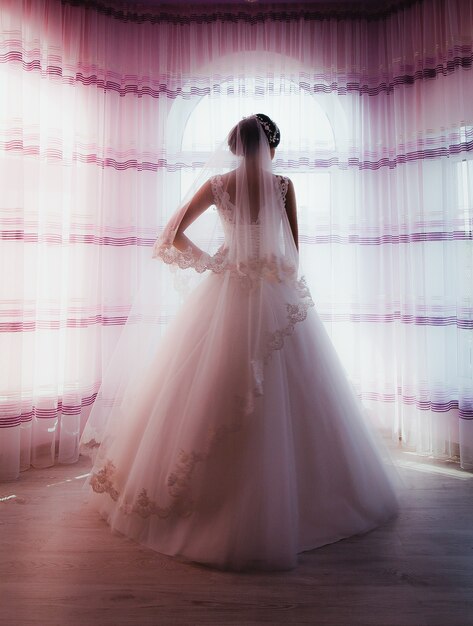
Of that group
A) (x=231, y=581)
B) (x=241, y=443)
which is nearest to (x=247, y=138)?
(x=241, y=443)

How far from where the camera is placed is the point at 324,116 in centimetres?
315

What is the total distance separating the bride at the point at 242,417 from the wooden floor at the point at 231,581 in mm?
81

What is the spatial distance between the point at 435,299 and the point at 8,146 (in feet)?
9.04

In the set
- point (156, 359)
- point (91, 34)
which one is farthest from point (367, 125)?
point (156, 359)

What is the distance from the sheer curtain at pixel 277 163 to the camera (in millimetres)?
2785

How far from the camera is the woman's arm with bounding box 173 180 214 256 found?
2061 millimetres

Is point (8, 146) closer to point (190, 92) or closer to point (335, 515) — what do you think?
point (190, 92)

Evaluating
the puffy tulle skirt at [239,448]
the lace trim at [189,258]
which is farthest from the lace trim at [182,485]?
the lace trim at [189,258]

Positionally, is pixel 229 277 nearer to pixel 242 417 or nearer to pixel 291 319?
pixel 291 319

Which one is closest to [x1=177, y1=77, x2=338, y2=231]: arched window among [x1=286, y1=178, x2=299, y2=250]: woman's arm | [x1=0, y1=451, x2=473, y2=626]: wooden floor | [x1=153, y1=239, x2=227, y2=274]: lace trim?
[x1=286, y1=178, x2=299, y2=250]: woman's arm

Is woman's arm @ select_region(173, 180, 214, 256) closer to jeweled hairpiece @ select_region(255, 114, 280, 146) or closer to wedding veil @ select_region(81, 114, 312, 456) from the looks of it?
wedding veil @ select_region(81, 114, 312, 456)

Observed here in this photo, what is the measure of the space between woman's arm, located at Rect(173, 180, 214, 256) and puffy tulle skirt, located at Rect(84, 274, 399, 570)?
19cm

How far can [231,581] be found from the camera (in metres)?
1.64

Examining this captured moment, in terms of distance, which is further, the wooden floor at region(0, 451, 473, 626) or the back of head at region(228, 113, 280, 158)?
the back of head at region(228, 113, 280, 158)
